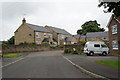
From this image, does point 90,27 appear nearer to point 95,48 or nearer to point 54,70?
point 95,48

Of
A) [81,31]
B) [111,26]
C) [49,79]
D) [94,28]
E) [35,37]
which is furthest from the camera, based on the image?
[81,31]

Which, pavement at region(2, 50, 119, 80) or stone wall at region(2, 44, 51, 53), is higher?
stone wall at region(2, 44, 51, 53)

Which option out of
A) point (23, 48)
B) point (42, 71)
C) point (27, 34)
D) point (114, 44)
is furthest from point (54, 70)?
point (27, 34)

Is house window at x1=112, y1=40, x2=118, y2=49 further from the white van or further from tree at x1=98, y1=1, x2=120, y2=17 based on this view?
tree at x1=98, y1=1, x2=120, y2=17

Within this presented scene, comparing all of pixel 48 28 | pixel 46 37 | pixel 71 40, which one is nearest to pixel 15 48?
pixel 46 37

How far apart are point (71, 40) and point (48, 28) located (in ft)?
36.5

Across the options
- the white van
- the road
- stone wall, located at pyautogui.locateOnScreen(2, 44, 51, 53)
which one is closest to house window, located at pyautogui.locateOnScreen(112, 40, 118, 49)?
the white van

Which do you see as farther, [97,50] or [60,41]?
[60,41]

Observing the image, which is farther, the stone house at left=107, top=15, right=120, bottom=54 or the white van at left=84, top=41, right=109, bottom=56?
the stone house at left=107, top=15, right=120, bottom=54

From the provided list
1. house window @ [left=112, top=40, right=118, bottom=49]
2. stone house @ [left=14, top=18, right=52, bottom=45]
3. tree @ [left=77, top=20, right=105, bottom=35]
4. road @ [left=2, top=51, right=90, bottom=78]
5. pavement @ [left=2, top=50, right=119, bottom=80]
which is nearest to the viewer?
pavement @ [left=2, top=50, right=119, bottom=80]

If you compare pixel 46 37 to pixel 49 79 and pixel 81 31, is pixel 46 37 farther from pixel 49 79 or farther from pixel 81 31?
pixel 49 79

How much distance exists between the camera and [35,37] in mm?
55688

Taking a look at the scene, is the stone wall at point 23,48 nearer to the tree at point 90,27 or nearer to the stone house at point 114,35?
the stone house at point 114,35

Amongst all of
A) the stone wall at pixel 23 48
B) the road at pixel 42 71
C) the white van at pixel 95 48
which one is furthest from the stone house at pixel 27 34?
the road at pixel 42 71
